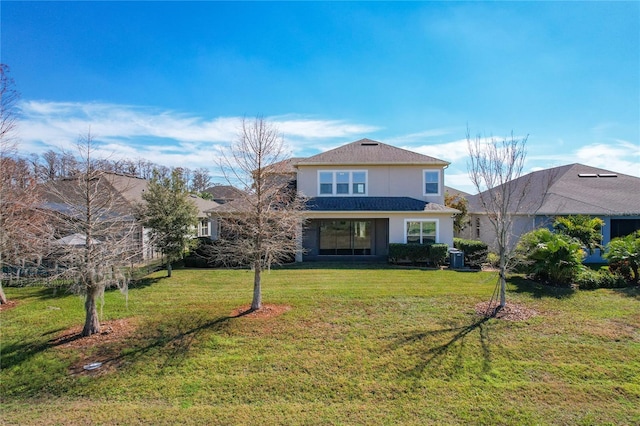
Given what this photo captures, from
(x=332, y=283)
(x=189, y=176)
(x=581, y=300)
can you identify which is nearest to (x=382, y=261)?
(x=332, y=283)

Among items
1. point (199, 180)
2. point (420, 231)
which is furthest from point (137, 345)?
point (199, 180)

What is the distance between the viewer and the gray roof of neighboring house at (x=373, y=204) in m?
17.8

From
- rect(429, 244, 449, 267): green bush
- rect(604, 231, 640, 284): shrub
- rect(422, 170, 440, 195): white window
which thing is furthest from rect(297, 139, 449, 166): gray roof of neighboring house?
rect(604, 231, 640, 284): shrub

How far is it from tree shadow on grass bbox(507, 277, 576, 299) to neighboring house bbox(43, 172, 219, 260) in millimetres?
12657

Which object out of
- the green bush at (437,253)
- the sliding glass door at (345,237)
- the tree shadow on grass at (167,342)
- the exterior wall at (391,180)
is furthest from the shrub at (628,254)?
the tree shadow on grass at (167,342)

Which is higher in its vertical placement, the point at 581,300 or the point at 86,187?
the point at 86,187

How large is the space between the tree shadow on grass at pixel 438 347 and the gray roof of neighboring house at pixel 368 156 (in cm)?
1241

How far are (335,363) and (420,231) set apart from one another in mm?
12697

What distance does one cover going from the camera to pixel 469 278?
13930 millimetres

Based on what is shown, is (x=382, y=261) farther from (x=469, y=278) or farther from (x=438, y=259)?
(x=469, y=278)

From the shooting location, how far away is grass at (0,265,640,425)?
5359 millimetres

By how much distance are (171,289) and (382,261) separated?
11.3 meters

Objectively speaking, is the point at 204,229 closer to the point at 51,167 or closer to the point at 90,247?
the point at 51,167

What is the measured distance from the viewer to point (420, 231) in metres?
18.1
